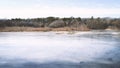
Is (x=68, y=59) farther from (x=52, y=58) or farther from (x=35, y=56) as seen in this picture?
(x=35, y=56)

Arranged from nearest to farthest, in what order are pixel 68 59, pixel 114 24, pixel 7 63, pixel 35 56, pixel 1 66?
1. pixel 1 66
2. pixel 7 63
3. pixel 68 59
4. pixel 35 56
5. pixel 114 24

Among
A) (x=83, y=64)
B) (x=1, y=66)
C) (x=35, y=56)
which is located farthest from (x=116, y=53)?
(x=1, y=66)

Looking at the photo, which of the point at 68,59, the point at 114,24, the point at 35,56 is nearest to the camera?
the point at 68,59

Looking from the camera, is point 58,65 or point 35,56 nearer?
point 58,65

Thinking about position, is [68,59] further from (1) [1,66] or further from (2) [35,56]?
(1) [1,66]

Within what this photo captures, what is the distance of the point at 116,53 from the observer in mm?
10719

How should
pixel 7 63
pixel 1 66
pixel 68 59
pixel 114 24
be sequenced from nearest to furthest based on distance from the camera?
pixel 1 66, pixel 7 63, pixel 68 59, pixel 114 24

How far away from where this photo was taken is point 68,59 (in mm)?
9414

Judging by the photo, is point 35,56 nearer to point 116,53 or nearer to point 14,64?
point 14,64

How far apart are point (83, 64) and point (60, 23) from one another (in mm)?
22036

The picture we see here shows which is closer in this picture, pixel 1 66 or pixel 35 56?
pixel 1 66

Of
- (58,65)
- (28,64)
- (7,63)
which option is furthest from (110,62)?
(7,63)

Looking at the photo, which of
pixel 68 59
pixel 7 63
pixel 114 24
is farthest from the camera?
pixel 114 24

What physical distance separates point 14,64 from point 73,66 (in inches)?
79.5
